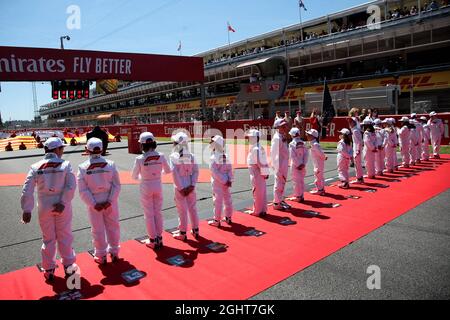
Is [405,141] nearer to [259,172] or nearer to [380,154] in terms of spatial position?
[380,154]

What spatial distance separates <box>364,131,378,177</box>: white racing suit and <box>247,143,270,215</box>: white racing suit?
175 inches

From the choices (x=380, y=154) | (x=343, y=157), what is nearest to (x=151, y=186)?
(x=343, y=157)

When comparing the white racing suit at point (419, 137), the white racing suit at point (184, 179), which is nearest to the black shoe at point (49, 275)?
the white racing suit at point (184, 179)

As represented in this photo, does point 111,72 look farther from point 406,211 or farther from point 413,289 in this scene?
point 413,289

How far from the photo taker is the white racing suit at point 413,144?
11.6 m

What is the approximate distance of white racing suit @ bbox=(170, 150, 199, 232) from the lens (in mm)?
5793

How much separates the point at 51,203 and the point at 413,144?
11315 millimetres

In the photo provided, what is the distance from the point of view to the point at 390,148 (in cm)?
1088

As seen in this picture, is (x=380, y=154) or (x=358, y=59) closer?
(x=380, y=154)

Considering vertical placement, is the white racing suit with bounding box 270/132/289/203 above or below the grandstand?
below

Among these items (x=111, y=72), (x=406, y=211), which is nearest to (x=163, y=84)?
(x=111, y=72)

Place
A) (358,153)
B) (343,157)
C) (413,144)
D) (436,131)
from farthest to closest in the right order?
(436,131)
(413,144)
(358,153)
(343,157)

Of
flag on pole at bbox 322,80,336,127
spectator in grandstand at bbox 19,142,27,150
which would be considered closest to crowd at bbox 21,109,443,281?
flag on pole at bbox 322,80,336,127

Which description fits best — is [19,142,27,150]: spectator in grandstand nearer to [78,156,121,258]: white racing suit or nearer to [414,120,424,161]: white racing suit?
[78,156,121,258]: white racing suit
